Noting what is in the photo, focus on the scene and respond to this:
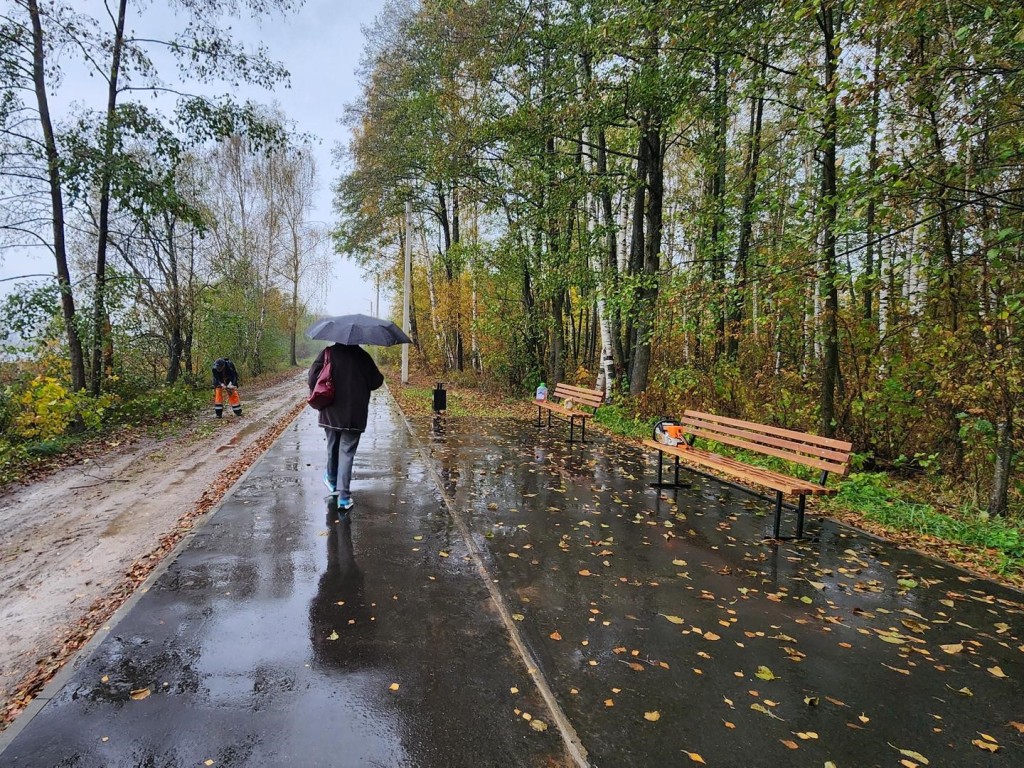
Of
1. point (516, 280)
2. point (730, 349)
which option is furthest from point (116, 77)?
point (730, 349)

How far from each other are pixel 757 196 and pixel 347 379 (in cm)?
586

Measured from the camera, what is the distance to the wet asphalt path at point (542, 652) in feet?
7.58

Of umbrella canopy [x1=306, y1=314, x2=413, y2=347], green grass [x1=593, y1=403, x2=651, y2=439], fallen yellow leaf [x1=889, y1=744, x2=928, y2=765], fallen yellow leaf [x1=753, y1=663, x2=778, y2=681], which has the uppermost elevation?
umbrella canopy [x1=306, y1=314, x2=413, y2=347]

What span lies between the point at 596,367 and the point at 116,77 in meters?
14.8

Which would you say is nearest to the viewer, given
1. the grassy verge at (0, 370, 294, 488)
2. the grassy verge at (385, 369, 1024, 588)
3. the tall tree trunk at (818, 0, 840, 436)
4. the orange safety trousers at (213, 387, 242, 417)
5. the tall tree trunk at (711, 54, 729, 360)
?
the grassy verge at (385, 369, 1024, 588)

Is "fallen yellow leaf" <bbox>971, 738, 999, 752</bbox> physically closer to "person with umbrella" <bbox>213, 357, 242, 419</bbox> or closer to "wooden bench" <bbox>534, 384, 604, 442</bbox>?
"wooden bench" <bbox>534, 384, 604, 442</bbox>

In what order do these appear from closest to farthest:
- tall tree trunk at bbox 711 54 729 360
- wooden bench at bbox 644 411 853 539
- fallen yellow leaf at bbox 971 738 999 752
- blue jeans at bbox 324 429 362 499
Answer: fallen yellow leaf at bbox 971 738 999 752, wooden bench at bbox 644 411 853 539, blue jeans at bbox 324 429 362 499, tall tree trunk at bbox 711 54 729 360

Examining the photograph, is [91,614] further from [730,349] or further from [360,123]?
[360,123]

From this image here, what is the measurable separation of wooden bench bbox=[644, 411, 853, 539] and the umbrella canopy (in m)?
3.82

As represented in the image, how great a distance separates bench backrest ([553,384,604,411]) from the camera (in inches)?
369

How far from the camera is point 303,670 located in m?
2.80

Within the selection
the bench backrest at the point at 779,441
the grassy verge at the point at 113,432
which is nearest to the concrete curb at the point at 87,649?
the grassy verge at the point at 113,432

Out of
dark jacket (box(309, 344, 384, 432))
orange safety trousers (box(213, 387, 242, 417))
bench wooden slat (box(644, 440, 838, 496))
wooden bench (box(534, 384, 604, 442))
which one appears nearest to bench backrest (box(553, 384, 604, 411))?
wooden bench (box(534, 384, 604, 442))

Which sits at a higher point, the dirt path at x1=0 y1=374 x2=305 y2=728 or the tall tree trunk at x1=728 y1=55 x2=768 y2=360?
the tall tree trunk at x1=728 y1=55 x2=768 y2=360
